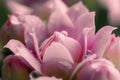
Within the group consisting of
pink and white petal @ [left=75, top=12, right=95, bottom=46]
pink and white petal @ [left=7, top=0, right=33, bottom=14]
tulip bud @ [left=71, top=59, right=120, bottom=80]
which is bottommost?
tulip bud @ [left=71, top=59, right=120, bottom=80]

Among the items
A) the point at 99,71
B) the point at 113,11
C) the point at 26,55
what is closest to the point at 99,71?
the point at 99,71

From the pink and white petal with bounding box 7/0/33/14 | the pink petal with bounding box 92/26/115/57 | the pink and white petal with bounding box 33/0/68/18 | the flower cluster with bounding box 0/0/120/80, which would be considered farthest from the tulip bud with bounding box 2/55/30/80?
the pink and white petal with bounding box 7/0/33/14

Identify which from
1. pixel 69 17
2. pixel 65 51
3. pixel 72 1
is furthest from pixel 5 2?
pixel 65 51

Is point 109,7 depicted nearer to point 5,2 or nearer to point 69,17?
point 5,2

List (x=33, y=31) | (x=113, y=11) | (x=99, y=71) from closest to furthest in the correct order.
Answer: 1. (x=99, y=71)
2. (x=33, y=31)
3. (x=113, y=11)

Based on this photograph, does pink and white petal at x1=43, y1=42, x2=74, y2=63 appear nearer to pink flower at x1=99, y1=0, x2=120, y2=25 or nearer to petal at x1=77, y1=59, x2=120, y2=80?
petal at x1=77, y1=59, x2=120, y2=80

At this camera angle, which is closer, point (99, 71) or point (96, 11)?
point (99, 71)

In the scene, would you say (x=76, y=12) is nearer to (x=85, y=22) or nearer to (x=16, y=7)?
(x=85, y=22)
